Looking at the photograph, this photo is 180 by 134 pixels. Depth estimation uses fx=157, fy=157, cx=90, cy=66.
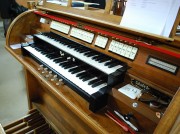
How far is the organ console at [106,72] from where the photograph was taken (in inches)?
29.7

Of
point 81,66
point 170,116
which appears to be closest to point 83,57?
point 81,66

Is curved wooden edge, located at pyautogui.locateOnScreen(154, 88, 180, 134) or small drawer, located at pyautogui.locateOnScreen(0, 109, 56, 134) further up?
curved wooden edge, located at pyautogui.locateOnScreen(154, 88, 180, 134)

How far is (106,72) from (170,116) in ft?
1.65

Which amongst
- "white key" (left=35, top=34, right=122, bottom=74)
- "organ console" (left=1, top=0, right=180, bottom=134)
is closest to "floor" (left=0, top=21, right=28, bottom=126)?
"organ console" (left=1, top=0, right=180, bottom=134)

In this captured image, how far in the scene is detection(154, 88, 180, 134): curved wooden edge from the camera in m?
0.44

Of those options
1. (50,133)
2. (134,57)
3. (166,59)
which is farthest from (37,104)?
(166,59)

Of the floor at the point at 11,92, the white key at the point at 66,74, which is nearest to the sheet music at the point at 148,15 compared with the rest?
the white key at the point at 66,74

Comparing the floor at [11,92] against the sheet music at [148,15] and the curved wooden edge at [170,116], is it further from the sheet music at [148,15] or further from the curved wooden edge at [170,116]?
the curved wooden edge at [170,116]

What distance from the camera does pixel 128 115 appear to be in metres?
0.76

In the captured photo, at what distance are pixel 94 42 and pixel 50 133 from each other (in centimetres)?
109

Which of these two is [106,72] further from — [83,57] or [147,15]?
[147,15]

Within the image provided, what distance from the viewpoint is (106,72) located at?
927 mm

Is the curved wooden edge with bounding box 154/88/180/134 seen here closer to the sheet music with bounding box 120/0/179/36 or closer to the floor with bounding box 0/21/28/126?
the sheet music with bounding box 120/0/179/36

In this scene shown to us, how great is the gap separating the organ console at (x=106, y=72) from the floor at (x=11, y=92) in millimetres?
368
